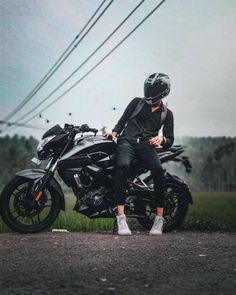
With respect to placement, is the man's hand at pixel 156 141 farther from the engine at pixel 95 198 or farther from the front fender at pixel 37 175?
the front fender at pixel 37 175

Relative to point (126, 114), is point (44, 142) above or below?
below

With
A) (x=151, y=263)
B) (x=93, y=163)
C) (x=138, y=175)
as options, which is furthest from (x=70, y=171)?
(x=151, y=263)

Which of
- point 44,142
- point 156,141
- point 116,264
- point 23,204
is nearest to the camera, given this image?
point 116,264

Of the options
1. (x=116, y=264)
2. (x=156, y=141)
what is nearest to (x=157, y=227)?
(x=156, y=141)

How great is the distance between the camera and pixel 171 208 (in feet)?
18.1

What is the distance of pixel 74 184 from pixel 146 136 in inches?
39.0

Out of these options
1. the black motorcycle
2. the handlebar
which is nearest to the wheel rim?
the black motorcycle

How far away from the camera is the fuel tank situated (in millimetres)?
5102

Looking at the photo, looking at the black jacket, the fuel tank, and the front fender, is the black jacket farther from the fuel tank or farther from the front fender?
the front fender

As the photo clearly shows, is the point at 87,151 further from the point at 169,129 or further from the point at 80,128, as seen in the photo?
the point at 169,129

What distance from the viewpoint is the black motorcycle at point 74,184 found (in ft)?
16.1

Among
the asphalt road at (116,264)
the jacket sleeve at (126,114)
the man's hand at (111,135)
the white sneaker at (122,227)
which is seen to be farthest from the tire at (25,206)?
the jacket sleeve at (126,114)

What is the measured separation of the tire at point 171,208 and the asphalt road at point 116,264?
1.74 feet

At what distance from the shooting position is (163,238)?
480cm
